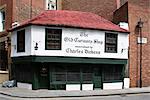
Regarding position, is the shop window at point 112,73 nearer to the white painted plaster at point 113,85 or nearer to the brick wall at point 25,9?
the white painted plaster at point 113,85

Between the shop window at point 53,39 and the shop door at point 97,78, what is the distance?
342 cm

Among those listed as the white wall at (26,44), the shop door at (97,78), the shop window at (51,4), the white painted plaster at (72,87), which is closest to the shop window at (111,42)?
the shop door at (97,78)

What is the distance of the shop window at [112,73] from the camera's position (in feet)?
82.0

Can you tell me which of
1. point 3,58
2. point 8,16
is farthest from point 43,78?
point 8,16

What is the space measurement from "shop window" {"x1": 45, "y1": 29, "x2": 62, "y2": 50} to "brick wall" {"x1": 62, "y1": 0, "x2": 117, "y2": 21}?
955 cm

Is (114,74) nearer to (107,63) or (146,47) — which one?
(107,63)

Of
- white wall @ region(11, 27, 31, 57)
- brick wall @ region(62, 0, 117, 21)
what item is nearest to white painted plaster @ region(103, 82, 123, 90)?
white wall @ region(11, 27, 31, 57)

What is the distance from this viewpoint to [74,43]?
23562mm

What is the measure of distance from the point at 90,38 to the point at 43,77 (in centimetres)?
422

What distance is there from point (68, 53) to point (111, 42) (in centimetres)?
369

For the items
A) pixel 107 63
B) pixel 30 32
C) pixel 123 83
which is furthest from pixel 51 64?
pixel 123 83

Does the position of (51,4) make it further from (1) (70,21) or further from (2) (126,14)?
(1) (70,21)

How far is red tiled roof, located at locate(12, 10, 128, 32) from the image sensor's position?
23.1 metres

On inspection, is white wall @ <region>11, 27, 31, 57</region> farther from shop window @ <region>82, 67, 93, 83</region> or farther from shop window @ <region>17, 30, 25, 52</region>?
shop window @ <region>82, 67, 93, 83</region>
